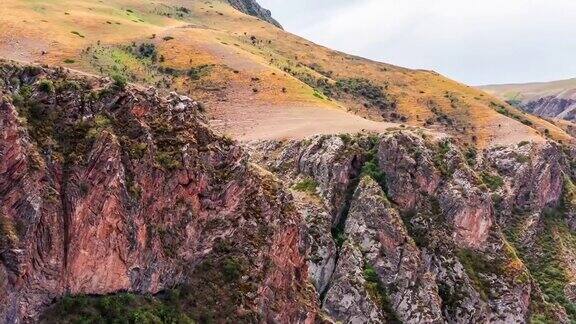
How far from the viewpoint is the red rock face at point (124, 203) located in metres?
30.7

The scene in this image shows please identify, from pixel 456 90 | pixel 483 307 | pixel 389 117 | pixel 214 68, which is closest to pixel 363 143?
pixel 483 307

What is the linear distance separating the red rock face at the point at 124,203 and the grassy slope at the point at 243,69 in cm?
3808

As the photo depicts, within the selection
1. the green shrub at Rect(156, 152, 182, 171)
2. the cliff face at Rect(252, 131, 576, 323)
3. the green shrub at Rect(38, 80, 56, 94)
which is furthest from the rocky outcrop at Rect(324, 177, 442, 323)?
the green shrub at Rect(38, 80, 56, 94)

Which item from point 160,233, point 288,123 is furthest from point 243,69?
point 160,233

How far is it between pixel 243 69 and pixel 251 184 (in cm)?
5911

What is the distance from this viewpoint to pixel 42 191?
31.3 m

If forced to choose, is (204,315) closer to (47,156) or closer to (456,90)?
(47,156)

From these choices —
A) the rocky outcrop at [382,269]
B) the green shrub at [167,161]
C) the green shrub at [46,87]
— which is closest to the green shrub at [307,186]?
the rocky outcrop at [382,269]

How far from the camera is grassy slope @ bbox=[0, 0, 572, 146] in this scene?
280ft

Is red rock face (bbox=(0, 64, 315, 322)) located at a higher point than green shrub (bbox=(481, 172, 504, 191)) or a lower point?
higher

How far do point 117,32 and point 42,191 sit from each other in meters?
79.3

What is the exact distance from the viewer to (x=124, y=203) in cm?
3469

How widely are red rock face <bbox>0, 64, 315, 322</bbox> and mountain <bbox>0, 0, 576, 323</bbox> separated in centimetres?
9

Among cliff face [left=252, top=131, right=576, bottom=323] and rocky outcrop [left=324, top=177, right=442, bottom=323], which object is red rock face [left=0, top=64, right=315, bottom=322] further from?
cliff face [left=252, top=131, right=576, bottom=323]
